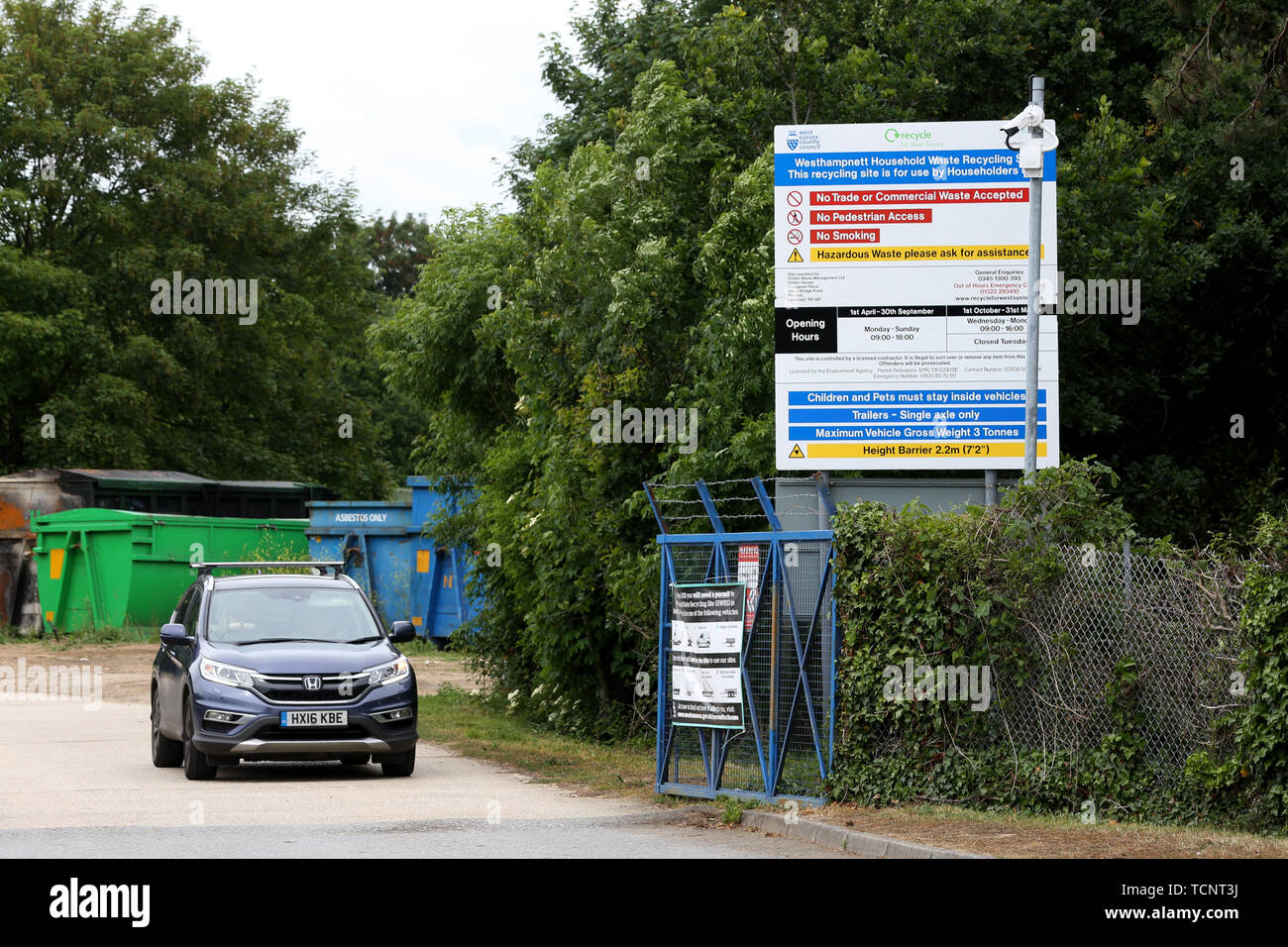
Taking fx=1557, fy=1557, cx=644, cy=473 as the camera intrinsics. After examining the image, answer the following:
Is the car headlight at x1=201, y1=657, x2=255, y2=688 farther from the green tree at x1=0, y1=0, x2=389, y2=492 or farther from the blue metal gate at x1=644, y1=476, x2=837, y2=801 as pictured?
the green tree at x1=0, y1=0, x2=389, y2=492

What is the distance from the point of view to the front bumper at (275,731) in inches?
497

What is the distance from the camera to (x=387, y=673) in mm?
13250

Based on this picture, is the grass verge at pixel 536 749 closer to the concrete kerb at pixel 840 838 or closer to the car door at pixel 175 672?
the concrete kerb at pixel 840 838

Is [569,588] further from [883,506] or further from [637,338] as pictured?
[883,506]

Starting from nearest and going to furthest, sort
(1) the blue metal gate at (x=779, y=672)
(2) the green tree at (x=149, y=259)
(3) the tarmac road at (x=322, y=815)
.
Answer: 1. (3) the tarmac road at (x=322, y=815)
2. (1) the blue metal gate at (x=779, y=672)
3. (2) the green tree at (x=149, y=259)

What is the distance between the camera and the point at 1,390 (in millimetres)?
40094

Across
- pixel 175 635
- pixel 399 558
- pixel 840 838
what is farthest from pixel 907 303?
pixel 399 558

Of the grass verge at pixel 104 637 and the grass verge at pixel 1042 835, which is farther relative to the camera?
the grass verge at pixel 104 637

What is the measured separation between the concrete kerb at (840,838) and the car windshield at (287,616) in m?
4.80

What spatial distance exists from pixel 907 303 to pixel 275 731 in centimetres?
629

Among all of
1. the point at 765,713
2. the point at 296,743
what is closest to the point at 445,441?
the point at 296,743

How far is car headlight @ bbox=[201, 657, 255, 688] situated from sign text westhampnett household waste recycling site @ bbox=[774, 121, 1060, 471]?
4.83m

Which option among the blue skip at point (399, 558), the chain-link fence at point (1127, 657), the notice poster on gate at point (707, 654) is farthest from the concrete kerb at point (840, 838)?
the blue skip at point (399, 558)

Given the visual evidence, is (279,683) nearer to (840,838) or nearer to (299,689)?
(299,689)
